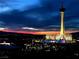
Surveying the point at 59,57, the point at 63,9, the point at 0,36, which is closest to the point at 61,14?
the point at 63,9

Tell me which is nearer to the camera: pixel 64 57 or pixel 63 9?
pixel 64 57

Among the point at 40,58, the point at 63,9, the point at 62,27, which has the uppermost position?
the point at 63,9

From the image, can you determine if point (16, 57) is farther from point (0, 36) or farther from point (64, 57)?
point (0, 36)

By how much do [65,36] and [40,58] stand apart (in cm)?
14427

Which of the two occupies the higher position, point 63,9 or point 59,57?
point 63,9

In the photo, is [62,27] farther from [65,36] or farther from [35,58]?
[35,58]

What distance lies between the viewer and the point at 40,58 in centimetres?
5038

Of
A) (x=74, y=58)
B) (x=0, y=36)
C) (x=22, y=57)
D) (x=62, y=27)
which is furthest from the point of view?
(x=62, y=27)

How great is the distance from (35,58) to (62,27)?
452 feet

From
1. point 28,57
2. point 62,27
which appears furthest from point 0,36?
point 28,57

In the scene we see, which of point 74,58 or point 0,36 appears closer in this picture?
point 74,58

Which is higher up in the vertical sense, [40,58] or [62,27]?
[62,27]

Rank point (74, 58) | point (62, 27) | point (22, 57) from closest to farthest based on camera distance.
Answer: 1. point (74, 58)
2. point (22, 57)
3. point (62, 27)

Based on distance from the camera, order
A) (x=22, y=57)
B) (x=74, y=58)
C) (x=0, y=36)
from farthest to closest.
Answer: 1. (x=0, y=36)
2. (x=22, y=57)
3. (x=74, y=58)
